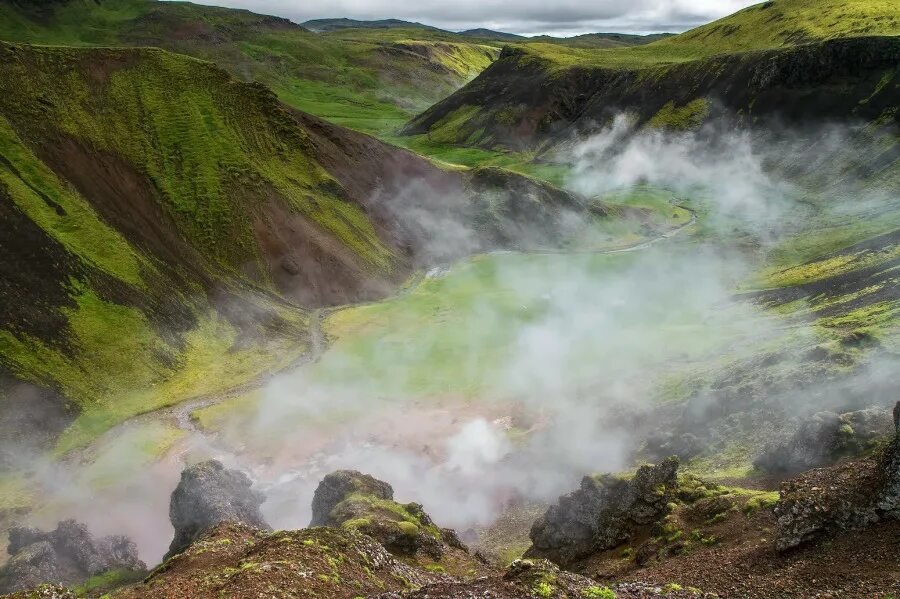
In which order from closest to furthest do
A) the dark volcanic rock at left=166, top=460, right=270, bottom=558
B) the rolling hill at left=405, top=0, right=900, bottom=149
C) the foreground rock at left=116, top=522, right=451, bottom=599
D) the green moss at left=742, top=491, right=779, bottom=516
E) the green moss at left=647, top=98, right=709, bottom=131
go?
the foreground rock at left=116, top=522, right=451, bottom=599 < the green moss at left=742, top=491, right=779, bottom=516 < the dark volcanic rock at left=166, top=460, right=270, bottom=558 < the rolling hill at left=405, top=0, right=900, bottom=149 < the green moss at left=647, top=98, right=709, bottom=131

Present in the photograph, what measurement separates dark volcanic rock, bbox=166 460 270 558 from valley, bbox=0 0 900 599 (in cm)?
51

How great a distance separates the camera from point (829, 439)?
31203 mm

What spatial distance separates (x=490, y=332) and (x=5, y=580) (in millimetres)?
45755

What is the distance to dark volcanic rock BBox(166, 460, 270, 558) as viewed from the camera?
34281 millimetres

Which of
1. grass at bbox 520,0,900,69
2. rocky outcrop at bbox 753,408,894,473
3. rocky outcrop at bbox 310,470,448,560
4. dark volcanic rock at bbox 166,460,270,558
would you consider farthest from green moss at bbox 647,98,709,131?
dark volcanic rock at bbox 166,460,270,558

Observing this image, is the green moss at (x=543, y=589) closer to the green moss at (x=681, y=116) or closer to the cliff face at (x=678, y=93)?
the cliff face at (x=678, y=93)

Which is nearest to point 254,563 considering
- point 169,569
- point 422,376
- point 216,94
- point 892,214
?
point 169,569

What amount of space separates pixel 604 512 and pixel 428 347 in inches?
1343

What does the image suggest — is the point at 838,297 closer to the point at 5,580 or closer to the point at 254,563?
the point at 254,563

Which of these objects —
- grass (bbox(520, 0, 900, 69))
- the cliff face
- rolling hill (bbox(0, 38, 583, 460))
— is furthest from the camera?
grass (bbox(520, 0, 900, 69))

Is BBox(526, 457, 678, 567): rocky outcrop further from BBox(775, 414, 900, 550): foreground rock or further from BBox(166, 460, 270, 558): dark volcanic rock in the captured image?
BBox(166, 460, 270, 558): dark volcanic rock

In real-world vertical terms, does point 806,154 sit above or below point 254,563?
above

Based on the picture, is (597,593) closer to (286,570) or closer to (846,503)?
(286,570)

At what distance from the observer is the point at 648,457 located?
4256 cm
